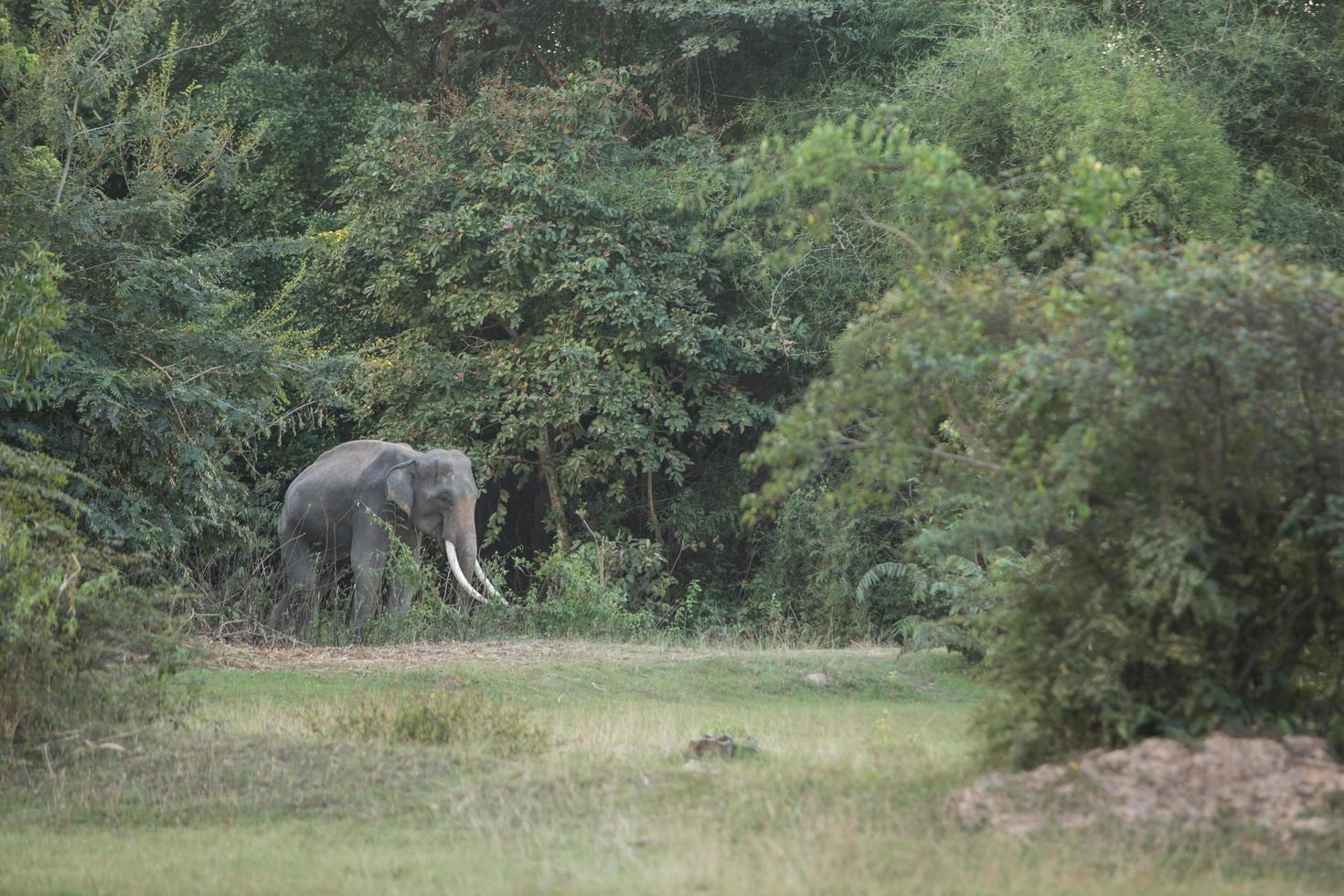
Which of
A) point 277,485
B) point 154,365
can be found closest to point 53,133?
point 154,365

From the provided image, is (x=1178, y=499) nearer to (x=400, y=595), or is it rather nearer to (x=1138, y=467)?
(x=1138, y=467)

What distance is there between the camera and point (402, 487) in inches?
738

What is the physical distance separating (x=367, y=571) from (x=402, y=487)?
120 centimetres

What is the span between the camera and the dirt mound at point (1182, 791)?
7.39 m

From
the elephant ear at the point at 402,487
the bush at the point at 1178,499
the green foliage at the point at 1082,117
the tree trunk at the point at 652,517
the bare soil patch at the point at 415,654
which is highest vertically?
the green foliage at the point at 1082,117

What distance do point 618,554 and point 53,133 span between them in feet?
28.6

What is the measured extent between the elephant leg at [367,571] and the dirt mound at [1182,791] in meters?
11.0

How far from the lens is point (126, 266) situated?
16.8 m

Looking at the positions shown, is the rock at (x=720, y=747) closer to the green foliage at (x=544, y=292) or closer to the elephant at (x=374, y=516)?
the elephant at (x=374, y=516)

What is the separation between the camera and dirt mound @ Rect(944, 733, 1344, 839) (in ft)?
24.3

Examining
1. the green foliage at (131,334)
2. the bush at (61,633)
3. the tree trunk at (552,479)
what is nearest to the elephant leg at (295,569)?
the green foliage at (131,334)

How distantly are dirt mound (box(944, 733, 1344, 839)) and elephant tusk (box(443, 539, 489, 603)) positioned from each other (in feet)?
36.7

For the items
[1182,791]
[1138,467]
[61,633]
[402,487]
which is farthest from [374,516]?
[1182,791]

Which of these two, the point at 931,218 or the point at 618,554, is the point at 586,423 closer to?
the point at 618,554
